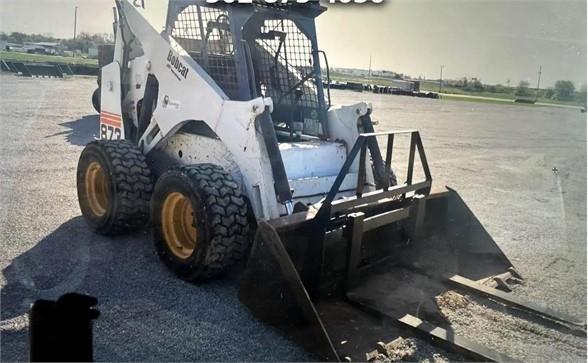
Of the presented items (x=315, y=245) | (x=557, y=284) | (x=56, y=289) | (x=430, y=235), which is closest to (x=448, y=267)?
(x=430, y=235)

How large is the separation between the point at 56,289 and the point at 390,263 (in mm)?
2646

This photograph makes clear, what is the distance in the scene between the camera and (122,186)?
15.4 feet

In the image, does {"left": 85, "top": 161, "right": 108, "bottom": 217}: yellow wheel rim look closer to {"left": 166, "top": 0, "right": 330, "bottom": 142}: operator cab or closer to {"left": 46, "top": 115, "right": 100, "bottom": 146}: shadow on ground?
{"left": 166, "top": 0, "right": 330, "bottom": 142}: operator cab

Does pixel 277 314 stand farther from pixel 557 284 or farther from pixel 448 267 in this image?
pixel 557 284

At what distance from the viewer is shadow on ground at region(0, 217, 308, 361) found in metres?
3.16

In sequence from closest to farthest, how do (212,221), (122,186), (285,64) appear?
(212,221), (122,186), (285,64)

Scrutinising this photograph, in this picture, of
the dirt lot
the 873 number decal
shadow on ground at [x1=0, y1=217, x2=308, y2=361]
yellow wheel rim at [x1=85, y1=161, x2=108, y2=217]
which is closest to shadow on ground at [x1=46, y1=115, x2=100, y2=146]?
the dirt lot

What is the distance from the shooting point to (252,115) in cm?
402

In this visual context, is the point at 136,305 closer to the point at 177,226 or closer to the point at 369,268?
the point at 177,226

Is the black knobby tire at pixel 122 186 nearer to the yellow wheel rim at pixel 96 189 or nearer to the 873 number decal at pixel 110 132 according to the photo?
the yellow wheel rim at pixel 96 189

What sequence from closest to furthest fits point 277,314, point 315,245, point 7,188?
point 277,314 < point 315,245 < point 7,188

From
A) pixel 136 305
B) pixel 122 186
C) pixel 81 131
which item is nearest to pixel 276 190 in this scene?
pixel 136 305

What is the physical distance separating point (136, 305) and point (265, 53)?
2.62 meters

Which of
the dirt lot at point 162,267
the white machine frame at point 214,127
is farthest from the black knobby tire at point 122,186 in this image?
the white machine frame at point 214,127
